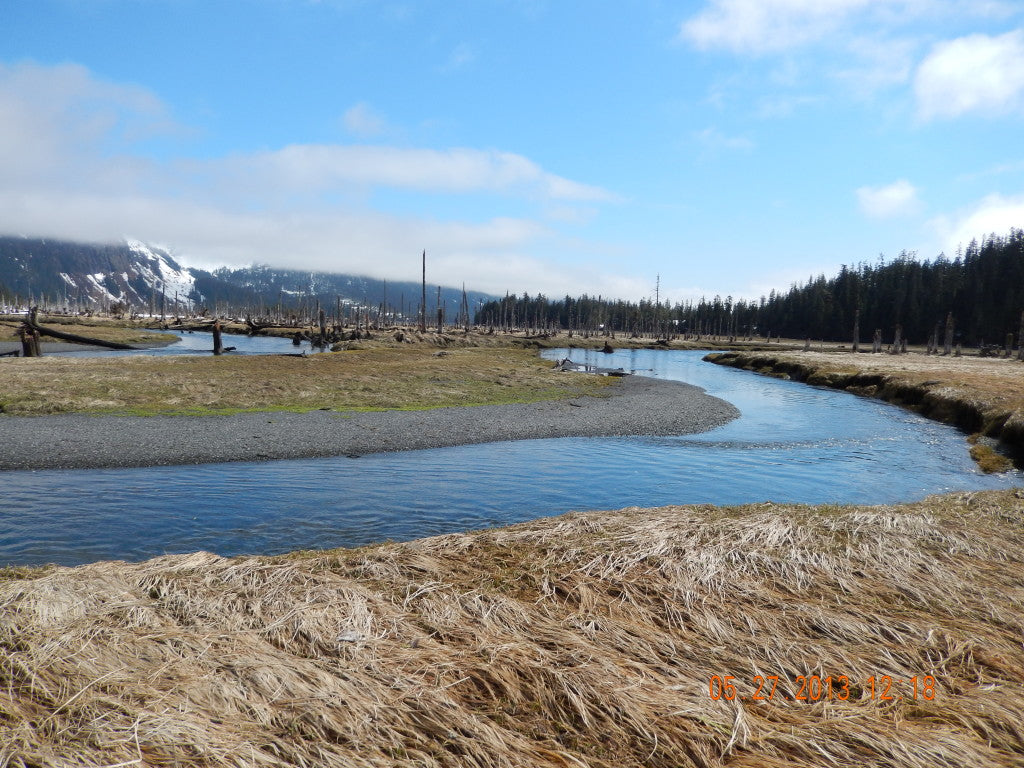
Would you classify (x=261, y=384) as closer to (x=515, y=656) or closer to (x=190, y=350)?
(x=515, y=656)

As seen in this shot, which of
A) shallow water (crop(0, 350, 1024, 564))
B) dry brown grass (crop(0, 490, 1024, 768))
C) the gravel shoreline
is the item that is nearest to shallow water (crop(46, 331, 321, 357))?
the gravel shoreline

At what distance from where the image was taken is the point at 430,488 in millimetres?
14961

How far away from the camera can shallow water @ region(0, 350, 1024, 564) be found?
10.9 meters

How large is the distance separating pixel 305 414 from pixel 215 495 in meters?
11.4

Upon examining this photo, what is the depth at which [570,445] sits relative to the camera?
2162 centimetres

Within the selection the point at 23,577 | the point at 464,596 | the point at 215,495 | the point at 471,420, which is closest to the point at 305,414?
the point at 471,420

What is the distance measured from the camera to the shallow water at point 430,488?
1088 cm

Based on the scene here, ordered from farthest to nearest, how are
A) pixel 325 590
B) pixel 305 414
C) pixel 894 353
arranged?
pixel 894 353, pixel 305 414, pixel 325 590

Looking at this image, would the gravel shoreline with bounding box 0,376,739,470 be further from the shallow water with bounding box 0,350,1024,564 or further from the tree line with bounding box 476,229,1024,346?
the tree line with bounding box 476,229,1024,346

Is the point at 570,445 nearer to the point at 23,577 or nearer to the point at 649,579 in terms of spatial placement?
the point at 649,579
